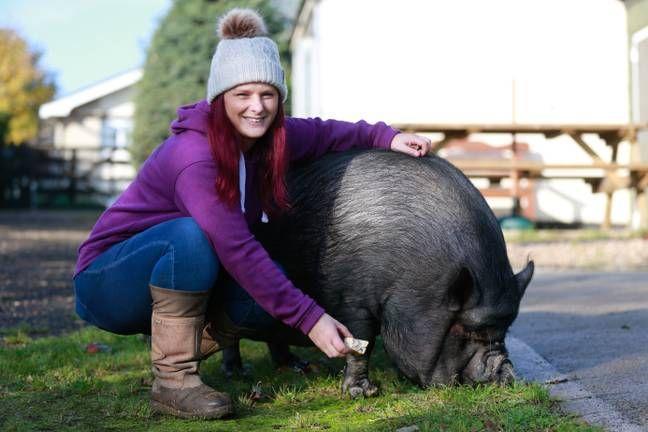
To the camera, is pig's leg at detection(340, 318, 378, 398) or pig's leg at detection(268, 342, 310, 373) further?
pig's leg at detection(268, 342, 310, 373)

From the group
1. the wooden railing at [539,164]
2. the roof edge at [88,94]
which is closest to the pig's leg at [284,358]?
the wooden railing at [539,164]

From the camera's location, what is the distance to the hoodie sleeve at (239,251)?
118 inches

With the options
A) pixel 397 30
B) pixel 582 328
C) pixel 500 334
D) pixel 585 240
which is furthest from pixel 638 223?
pixel 500 334

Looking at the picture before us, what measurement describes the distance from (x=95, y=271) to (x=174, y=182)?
1.64 feet

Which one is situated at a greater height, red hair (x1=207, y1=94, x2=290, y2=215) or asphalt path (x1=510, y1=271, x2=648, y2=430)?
red hair (x1=207, y1=94, x2=290, y2=215)

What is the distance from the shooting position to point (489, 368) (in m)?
3.32

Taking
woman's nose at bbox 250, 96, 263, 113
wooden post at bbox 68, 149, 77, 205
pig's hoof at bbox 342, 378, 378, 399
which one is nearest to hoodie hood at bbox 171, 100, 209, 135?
woman's nose at bbox 250, 96, 263, 113

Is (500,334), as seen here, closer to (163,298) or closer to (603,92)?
(163,298)

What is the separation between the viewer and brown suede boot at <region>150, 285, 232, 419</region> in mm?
3121

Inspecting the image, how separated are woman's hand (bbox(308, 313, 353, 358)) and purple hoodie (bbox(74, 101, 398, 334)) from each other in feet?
0.08

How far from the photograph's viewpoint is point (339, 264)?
138 inches

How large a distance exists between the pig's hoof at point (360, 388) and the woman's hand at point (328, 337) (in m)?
0.55

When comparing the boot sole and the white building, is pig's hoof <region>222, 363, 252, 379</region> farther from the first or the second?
the white building

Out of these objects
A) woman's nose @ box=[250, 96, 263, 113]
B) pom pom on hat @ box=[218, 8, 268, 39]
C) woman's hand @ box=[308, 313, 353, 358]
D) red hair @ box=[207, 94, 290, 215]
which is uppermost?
pom pom on hat @ box=[218, 8, 268, 39]
